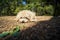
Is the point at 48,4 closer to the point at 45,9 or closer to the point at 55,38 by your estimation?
the point at 45,9

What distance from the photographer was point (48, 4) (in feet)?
33.6

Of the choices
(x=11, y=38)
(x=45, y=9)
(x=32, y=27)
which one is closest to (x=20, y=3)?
(x=45, y=9)

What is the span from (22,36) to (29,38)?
202 millimetres

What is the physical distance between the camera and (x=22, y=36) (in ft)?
14.8

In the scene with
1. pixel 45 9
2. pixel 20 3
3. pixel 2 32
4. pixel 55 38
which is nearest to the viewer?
pixel 55 38

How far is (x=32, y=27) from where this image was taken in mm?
5098

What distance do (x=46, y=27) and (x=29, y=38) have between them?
0.82 metres

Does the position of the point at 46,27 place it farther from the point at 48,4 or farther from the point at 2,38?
the point at 48,4

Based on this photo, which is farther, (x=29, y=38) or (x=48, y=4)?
(x=48, y=4)

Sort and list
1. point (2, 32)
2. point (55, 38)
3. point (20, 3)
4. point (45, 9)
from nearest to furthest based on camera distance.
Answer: point (55, 38) → point (2, 32) → point (45, 9) → point (20, 3)

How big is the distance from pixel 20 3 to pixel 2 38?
6.86 meters

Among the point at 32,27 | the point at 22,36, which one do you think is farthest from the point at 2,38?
the point at 32,27

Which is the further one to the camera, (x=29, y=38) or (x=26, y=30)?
(x=26, y=30)

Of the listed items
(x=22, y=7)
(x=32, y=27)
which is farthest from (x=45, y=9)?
(x=32, y=27)
